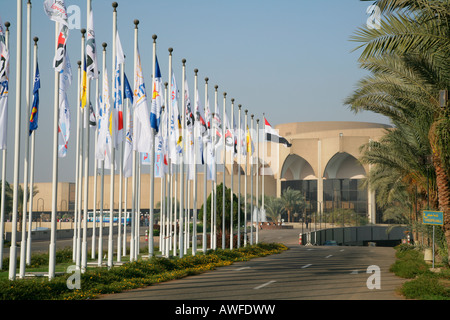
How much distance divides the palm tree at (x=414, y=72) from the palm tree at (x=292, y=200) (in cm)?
6911

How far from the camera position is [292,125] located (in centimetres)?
11700

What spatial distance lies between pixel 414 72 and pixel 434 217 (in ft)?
17.4

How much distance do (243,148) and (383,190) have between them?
60.7ft

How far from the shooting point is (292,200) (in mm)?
94125

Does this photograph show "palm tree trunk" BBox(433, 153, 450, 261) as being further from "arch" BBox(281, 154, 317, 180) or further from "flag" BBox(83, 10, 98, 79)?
"arch" BBox(281, 154, 317, 180)

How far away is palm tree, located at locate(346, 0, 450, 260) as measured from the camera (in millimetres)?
15837

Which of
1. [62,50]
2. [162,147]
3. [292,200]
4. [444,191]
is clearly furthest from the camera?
[292,200]

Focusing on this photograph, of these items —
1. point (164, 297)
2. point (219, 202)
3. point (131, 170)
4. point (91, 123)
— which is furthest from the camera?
point (219, 202)

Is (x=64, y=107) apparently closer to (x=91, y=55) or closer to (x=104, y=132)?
(x=104, y=132)

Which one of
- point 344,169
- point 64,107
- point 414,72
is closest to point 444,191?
point 414,72

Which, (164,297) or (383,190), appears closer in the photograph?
(164,297)

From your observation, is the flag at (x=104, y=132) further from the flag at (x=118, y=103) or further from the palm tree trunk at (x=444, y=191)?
the palm tree trunk at (x=444, y=191)
